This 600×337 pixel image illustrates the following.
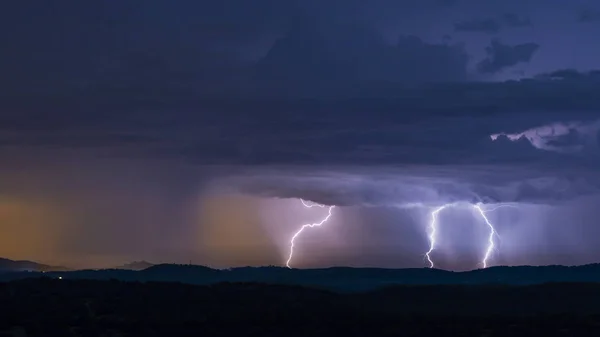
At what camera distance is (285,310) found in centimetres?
6291

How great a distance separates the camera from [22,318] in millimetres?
55562

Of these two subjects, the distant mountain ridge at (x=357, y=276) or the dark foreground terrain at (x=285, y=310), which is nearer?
the dark foreground terrain at (x=285, y=310)

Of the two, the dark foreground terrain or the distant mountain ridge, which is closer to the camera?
the dark foreground terrain

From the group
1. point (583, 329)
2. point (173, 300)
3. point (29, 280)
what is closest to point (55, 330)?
point (173, 300)

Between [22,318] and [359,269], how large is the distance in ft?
234

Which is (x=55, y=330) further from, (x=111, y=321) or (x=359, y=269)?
(x=359, y=269)

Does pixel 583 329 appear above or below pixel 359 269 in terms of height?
below

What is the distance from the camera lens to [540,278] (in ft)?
354

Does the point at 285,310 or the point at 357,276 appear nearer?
the point at 285,310

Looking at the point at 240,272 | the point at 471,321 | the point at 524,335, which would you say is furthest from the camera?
Answer: the point at 240,272

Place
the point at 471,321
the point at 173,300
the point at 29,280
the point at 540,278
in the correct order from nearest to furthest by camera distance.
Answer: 1. the point at 471,321
2. the point at 173,300
3. the point at 29,280
4. the point at 540,278

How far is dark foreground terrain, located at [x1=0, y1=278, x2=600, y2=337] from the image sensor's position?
52.6 m

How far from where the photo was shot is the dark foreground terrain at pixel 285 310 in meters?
52.6

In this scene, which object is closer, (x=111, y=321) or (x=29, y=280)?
(x=111, y=321)
